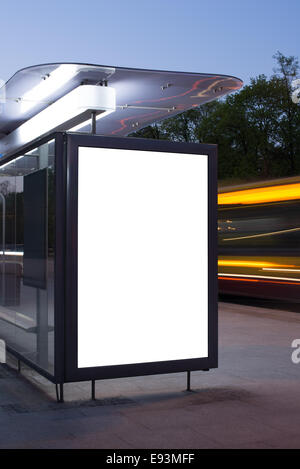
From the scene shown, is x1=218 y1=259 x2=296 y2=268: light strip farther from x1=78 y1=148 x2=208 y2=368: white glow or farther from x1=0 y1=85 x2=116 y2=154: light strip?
x1=78 y1=148 x2=208 y2=368: white glow

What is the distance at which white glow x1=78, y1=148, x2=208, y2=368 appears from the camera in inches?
245

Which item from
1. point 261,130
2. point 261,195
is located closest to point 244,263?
point 261,195

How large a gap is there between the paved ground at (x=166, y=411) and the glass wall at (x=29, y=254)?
44 centimetres

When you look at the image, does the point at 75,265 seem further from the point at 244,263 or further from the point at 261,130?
the point at 261,130

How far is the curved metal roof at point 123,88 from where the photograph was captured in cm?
705

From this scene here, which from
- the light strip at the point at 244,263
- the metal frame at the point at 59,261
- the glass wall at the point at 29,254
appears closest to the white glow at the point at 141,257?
the metal frame at the point at 59,261

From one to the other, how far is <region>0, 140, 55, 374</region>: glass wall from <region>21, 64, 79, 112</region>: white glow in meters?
0.74

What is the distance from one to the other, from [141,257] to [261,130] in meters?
41.8

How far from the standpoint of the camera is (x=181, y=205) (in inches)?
262

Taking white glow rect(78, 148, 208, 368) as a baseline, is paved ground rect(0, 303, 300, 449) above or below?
below

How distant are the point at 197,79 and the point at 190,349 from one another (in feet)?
9.40

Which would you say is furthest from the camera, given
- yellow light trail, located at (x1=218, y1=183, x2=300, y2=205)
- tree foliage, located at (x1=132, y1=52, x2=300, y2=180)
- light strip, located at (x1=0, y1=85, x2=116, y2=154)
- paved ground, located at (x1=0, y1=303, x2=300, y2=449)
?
tree foliage, located at (x1=132, y1=52, x2=300, y2=180)
